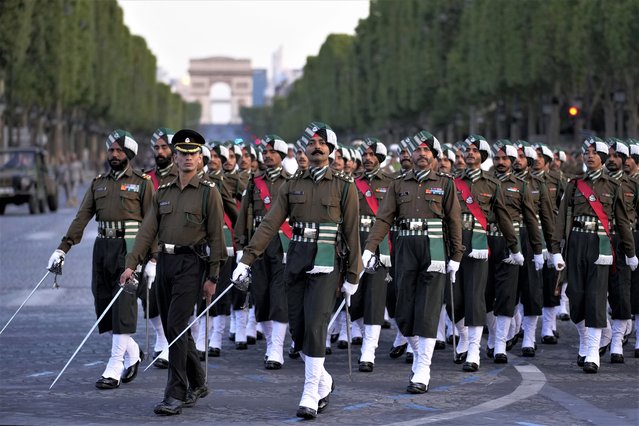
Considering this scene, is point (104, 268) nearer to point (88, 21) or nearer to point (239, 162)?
point (239, 162)

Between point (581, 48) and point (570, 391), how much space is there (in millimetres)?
38621

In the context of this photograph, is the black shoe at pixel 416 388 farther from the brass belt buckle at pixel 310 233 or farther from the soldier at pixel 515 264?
the soldier at pixel 515 264

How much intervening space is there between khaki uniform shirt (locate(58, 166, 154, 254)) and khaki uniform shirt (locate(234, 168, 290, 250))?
1.91 meters

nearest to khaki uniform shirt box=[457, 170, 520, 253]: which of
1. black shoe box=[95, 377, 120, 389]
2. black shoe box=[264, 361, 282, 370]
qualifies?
black shoe box=[264, 361, 282, 370]

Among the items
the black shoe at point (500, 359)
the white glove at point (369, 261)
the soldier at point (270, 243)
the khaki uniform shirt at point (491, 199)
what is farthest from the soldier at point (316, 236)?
the black shoe at point (500, 359)

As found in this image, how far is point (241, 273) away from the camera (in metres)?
10.9

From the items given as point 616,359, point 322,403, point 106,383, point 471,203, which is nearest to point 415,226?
point 471,203

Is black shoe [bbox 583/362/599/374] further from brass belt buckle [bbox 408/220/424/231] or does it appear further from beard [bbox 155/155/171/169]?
beard [bbox 155/155/171/169]

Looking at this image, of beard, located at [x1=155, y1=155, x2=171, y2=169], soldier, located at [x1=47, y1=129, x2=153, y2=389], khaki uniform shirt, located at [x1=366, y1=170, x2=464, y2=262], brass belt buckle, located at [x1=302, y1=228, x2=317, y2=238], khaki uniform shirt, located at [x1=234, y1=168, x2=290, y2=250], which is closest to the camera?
brass belt buckle, located at [x1=302, y1=228, x2=317, y2=238]

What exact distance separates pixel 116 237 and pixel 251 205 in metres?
2.63

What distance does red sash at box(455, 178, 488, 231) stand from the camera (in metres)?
14.4

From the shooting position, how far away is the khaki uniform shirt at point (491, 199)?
14.4 m

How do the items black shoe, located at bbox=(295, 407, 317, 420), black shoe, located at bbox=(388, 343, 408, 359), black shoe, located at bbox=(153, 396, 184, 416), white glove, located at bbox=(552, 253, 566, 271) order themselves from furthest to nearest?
1. black shoe, located at bbox=(388, 343, 408, 359)
2. white glove, located at bbox=(552, 253, 566, 271)
3. black shoe, located at bbox=(153, 396, 184, 416)
4. black shoe, located at bbox=(295, 407, 317, 420)

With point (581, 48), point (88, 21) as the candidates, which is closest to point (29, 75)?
point (88, 21)
